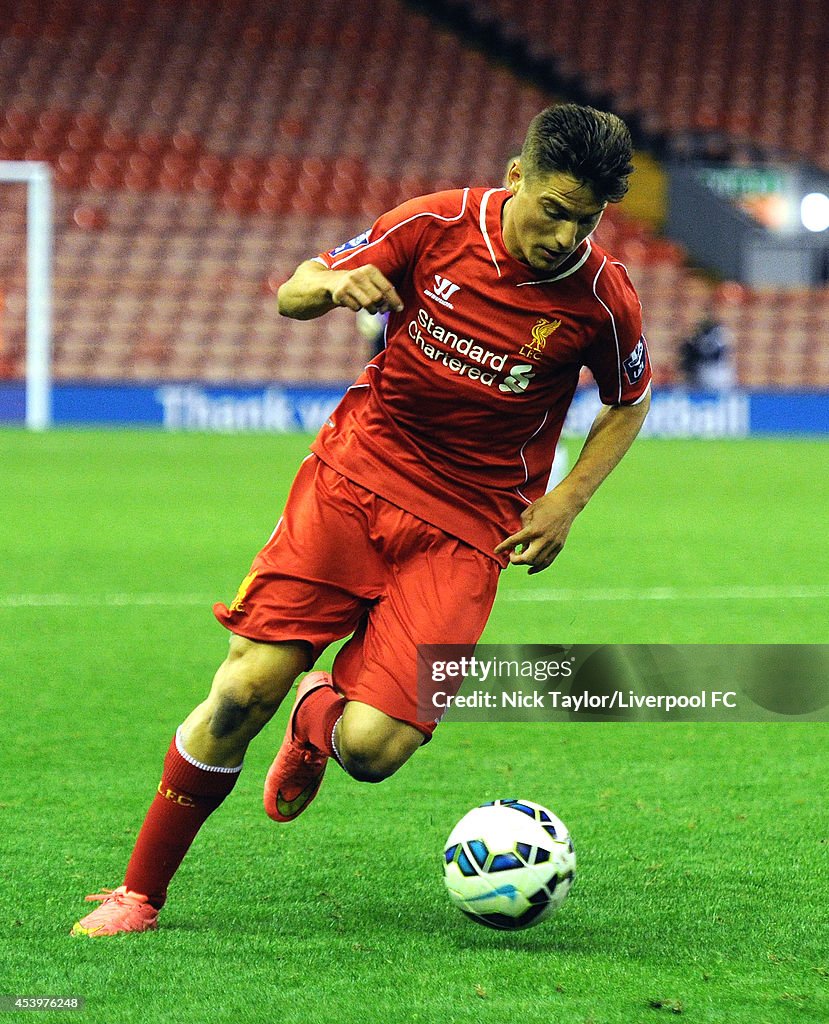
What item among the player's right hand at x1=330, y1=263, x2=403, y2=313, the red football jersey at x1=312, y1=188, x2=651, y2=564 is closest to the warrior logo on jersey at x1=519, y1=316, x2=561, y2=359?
the red football jersey at x1=312, y1=188, x2=651, y2=564

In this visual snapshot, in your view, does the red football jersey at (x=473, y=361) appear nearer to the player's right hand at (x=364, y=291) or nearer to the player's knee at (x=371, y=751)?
the player's right hand at (x=364, y=291)

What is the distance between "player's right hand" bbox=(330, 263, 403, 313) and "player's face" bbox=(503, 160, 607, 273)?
1.13 ft

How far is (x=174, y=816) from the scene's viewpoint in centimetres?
348

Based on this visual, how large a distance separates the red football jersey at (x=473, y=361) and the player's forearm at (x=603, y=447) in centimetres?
4

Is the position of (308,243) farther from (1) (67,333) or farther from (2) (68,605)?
(2) (68,605)

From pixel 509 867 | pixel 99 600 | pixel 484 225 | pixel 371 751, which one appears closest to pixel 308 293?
pixel 484 225

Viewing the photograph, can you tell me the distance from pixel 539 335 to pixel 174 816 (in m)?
1.29

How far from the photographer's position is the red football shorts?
11.6ft

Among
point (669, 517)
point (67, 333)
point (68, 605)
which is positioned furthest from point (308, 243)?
point (68, 605)

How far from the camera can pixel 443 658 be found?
11.8 ft

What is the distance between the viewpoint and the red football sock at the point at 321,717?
372 centimetres

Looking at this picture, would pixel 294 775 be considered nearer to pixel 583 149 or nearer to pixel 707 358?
pixel 583 149

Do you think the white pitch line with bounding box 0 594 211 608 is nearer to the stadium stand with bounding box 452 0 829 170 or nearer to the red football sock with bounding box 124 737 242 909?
the red football sock with bounding box 124 737 242 909

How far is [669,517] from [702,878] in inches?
338
